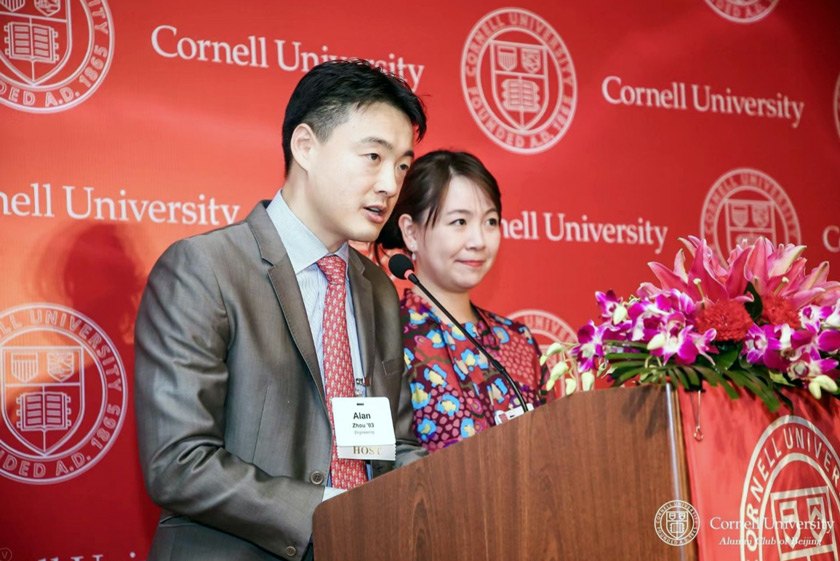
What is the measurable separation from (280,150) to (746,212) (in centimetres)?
181

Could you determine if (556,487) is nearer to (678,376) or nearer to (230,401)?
(678,376)

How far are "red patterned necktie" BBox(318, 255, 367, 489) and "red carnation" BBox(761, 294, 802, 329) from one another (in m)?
0.90

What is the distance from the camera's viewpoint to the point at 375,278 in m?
2.50

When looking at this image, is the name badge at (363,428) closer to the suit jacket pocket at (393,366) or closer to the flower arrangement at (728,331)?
the suit jacket pocket at (393,366)

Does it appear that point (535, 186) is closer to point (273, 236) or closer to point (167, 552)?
point (273, 236)

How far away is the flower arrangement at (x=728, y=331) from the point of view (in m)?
1.48

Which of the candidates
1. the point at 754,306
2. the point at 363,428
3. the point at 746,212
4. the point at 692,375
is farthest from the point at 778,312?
the point at 746,212

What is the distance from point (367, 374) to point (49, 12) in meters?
1.45

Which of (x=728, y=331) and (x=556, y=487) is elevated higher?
(x=728, y=331)

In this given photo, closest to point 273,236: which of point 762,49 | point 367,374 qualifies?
point 367,374

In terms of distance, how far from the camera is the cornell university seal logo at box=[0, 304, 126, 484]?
2.57 m

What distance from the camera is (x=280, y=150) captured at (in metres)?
3.05

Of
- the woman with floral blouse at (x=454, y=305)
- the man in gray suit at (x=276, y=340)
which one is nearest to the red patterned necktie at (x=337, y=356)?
the man in gray suit at (x=276, y=340)

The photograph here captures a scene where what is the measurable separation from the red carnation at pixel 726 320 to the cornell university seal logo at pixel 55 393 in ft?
5.68
